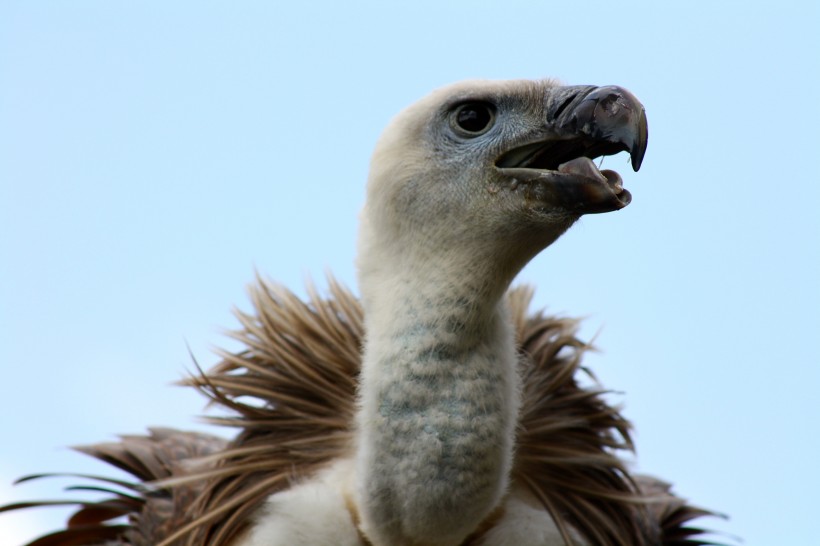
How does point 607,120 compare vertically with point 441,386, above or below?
above

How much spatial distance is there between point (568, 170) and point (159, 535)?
205cm

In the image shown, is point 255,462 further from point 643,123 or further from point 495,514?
point 643,123

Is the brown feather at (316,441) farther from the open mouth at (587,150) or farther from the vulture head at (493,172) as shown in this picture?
the open mouth at (587,150)

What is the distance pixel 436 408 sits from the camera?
344 centimetres

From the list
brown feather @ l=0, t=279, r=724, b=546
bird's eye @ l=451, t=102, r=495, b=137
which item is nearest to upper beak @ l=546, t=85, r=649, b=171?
bird's eye @ l=451, t=102, r=495, b=137

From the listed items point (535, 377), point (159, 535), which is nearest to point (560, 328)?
Answer: point (535, 377)

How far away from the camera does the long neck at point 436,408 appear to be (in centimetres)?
344

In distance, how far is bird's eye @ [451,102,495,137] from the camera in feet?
12.0

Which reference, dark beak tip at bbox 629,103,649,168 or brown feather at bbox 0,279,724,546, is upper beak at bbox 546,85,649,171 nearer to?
dark beak tip at bbox 629,103,649,168

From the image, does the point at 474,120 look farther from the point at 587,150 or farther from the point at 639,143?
the point at 639,143

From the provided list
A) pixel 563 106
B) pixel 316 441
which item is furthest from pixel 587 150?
pixel 316 441

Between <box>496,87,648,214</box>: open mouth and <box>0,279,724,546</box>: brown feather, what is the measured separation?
1.05m

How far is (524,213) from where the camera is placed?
11.3 ft

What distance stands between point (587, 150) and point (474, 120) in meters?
0.37
